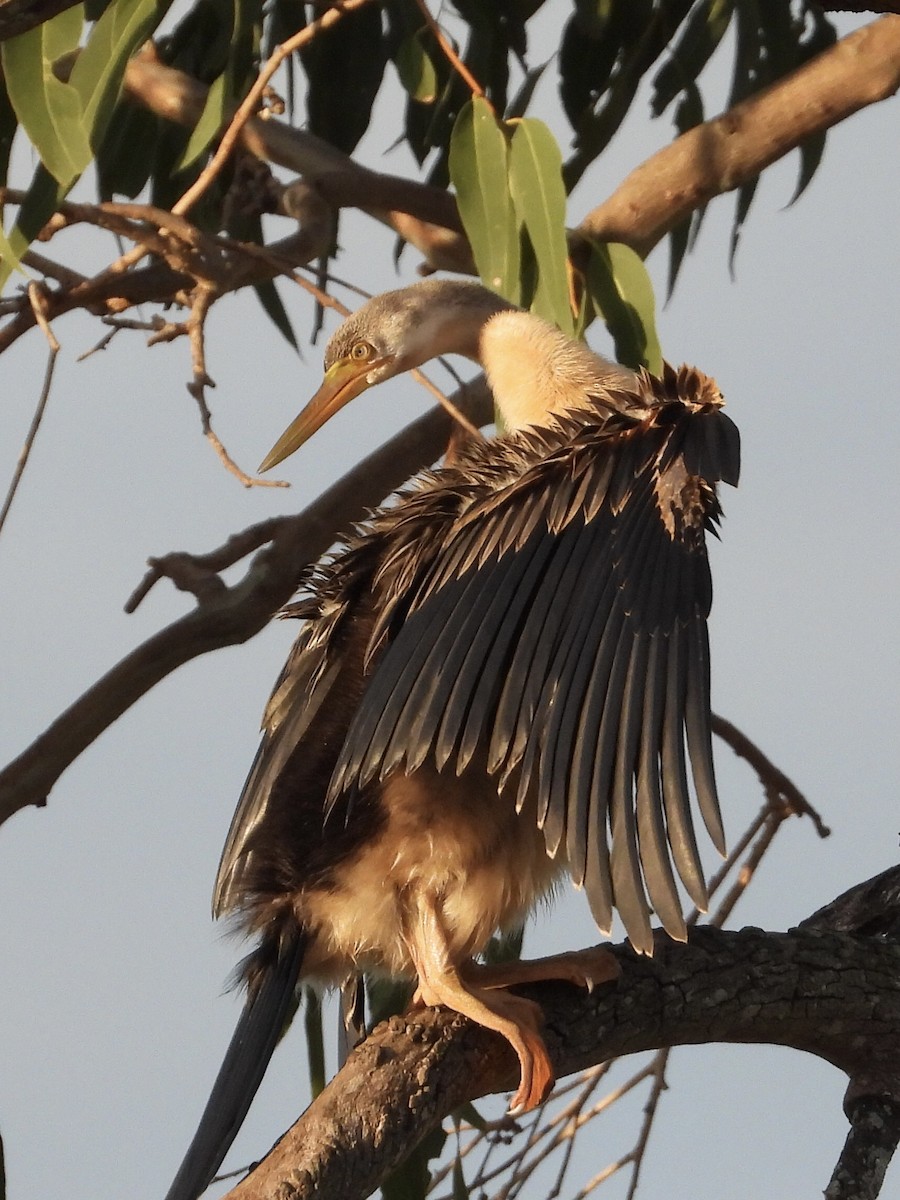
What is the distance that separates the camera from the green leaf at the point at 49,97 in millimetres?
1768

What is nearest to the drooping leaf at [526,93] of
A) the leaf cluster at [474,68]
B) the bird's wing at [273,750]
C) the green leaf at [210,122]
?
the leaf cluster at [474,68]

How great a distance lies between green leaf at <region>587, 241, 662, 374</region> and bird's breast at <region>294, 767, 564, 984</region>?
80cm

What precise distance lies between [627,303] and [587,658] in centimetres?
88

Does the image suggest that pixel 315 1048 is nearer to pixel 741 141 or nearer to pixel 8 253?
pixel 8 253

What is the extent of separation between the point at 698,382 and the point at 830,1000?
2.00 ft

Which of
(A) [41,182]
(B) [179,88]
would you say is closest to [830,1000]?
(A) [41,182]

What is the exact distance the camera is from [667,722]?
4.66 ft

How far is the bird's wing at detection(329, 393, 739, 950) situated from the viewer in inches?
54.1

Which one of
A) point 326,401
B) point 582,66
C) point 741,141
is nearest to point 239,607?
point 326,401

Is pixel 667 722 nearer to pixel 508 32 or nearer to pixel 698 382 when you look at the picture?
pixel 698 382

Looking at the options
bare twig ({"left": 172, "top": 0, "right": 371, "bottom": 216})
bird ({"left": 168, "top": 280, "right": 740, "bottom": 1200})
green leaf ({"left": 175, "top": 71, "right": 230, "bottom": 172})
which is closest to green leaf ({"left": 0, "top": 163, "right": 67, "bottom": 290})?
bare twig ({"left": 172, "top": 0, "right": 371, "bottom": 216})

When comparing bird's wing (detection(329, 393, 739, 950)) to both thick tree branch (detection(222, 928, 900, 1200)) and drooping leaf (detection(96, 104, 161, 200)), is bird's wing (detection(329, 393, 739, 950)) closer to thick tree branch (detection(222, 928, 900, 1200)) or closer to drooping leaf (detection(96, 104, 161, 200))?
thick tree branch (detection(222, 928, 900, 1200))

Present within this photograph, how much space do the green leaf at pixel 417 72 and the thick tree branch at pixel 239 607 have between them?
1.36 ft

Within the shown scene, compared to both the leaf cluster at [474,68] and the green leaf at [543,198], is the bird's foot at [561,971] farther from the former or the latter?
the leaf cluster at [474,68]
